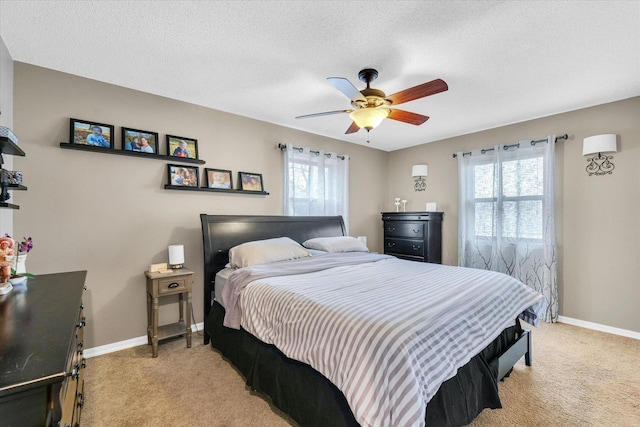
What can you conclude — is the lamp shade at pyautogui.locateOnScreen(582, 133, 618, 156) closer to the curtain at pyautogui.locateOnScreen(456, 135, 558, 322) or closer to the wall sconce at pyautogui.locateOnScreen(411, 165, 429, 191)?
the curtain at pyautogui.locateOnScreen(456, 135, 558, 322)

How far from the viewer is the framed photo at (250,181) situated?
3.64 m

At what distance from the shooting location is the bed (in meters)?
1.53

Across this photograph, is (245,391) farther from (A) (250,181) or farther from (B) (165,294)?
(A) (250,181)

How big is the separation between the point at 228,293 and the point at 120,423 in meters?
1.06

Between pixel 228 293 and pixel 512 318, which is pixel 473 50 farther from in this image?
pixel 228 293

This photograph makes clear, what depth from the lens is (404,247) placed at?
4758mm

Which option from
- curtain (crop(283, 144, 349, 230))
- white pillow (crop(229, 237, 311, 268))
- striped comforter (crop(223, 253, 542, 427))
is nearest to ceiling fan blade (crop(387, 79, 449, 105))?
striped comforter (crop(223, 253, 542, 427))

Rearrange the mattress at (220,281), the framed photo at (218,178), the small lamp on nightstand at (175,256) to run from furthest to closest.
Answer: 1. the framed photo at (218,178)
2. the small lamp on nightstand at (175,256)
3. the mattress at (220,281)

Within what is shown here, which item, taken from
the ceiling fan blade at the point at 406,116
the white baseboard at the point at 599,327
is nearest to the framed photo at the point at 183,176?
the ceiling fan blade at the point at 406,116

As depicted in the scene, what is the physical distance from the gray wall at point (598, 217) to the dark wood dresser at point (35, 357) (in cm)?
468

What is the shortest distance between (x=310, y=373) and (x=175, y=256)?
191cm

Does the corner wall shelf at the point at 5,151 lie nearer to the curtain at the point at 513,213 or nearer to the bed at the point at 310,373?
the bed at the point at 310,373

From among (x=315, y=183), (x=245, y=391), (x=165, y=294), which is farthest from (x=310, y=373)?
(x=315, y=183)

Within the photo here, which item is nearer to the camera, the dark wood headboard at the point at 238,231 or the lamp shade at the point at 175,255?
the lamp shade at the point at 175,255
